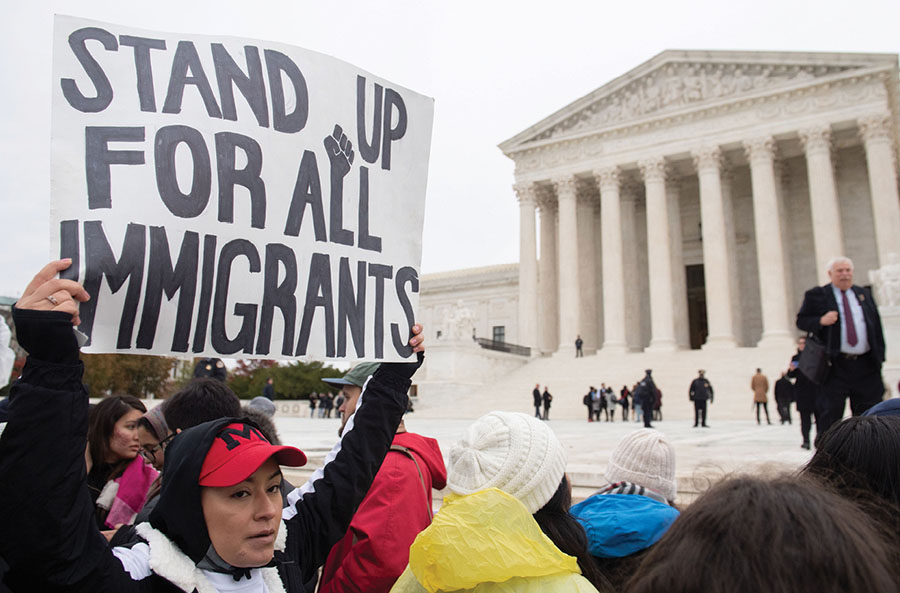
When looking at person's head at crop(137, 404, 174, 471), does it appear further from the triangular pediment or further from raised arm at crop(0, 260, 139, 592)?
the triangular pediment

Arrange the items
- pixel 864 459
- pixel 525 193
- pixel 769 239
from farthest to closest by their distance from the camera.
Result: pixel 525 193 < pixel 769 239 < pixel 864 459

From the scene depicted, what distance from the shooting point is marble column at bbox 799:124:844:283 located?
97.3 feet

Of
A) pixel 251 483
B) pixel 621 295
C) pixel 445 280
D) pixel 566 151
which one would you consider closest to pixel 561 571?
pixel 251 483

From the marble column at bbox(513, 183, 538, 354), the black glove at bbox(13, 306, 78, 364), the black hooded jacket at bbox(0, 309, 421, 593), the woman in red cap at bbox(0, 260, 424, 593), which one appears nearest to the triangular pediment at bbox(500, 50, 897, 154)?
the marble column at bbox(513, 183, 538, 354)

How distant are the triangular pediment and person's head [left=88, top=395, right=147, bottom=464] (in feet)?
114

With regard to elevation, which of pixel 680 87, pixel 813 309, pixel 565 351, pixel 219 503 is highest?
pixel 680 87

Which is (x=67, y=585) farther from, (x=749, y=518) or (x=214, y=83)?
(x=214, y=83)

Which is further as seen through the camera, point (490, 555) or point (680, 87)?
point (680, 87)

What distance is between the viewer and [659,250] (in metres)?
33.9

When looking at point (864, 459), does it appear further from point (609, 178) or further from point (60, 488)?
point (609, 178)

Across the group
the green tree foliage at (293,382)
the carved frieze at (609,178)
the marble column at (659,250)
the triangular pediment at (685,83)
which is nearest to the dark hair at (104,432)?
the marble column at (659,250)

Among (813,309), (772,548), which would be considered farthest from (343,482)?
(813,309)

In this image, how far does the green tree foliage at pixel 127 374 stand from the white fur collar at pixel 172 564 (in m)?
37.1

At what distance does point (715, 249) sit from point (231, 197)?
3312 cm
